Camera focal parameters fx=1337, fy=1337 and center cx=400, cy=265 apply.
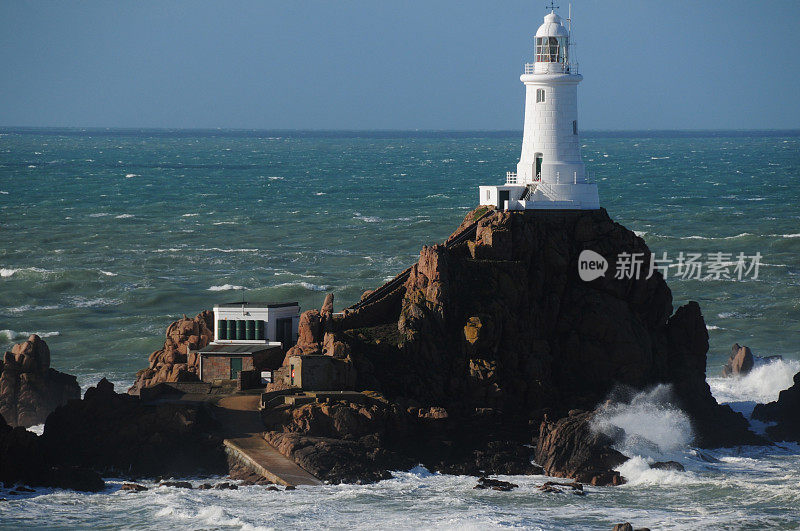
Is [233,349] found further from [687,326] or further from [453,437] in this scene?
[687,326]

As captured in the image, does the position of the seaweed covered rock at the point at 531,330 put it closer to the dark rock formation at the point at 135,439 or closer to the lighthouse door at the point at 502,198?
the lighthouse door at the point at 502,198

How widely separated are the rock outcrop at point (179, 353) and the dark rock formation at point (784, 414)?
2744 centimetres

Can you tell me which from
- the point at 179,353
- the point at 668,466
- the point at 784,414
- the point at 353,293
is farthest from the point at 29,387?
the point at 784,414

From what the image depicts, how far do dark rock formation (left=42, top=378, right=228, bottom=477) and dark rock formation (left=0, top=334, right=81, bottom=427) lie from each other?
8.79 meters

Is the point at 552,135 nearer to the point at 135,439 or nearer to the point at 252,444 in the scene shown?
the point at 252,444

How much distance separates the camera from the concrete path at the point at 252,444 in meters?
52.2

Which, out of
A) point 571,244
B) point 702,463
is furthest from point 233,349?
point 702,463

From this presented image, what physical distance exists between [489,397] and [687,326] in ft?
42.3

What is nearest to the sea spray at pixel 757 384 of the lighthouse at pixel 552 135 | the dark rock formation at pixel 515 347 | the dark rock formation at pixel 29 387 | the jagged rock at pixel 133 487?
the dark rock formation at pixel 515 347

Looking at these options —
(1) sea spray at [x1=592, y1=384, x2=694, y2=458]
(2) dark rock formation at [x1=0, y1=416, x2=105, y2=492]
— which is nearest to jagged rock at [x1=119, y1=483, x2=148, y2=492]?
(2) dark rock formation at [x1=0, y1=416, x2=105, y2=492]

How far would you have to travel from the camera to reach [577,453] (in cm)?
5572

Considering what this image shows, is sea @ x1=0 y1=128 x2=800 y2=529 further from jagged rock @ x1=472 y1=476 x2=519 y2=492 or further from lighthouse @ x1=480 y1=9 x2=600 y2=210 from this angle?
lighthouse @ x1=480 y1=9 x2=600 y2=210

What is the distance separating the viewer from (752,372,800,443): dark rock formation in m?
63.5

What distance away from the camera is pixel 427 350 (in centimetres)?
5934
